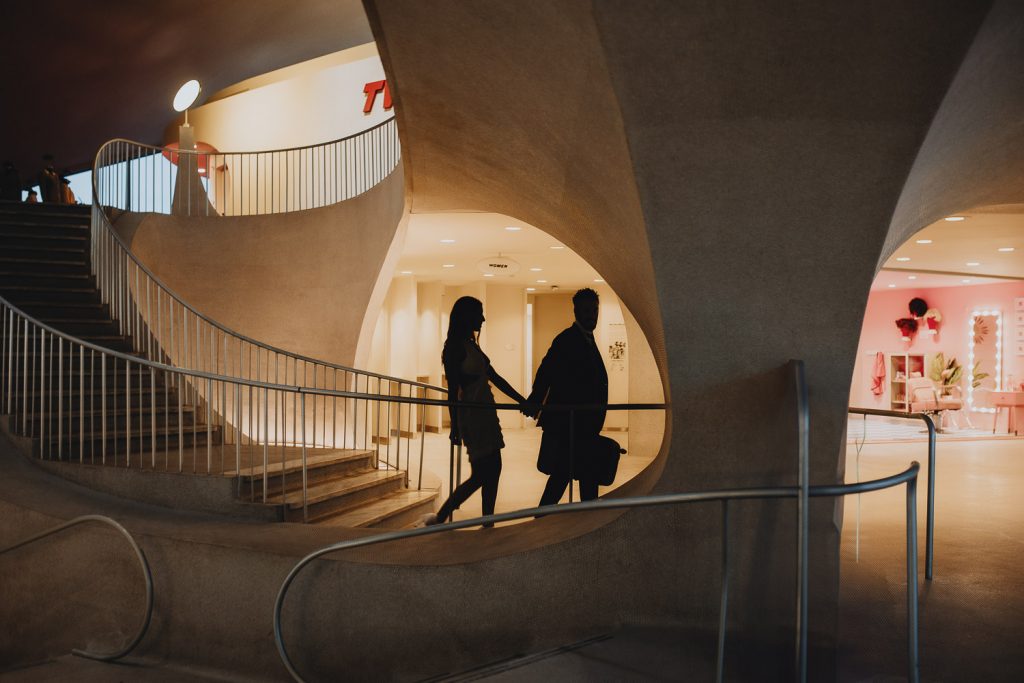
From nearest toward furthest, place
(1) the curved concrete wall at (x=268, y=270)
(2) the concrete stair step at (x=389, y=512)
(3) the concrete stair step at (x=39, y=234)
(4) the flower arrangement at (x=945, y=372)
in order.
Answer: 1. (2) the concrete stair step at (x=389, y=512)
2. (3) the concrete stair step at (x=39, y=234)
3. (1) the curved concrete wall at (x=268, y=270)
4. (4) the flower arrangement at (x=945, y=372)

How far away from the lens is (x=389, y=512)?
6727 millimetres

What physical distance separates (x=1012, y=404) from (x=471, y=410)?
14.3 m

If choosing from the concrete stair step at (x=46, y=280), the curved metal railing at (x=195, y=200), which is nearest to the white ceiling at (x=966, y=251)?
the curved metal railing at (x=195, y=200)

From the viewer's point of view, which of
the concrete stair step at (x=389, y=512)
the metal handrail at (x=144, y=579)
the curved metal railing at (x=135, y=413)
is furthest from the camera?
the concrete stair step at (x=389, y=512)

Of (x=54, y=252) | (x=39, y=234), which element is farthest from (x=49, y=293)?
(x=39, y=234)

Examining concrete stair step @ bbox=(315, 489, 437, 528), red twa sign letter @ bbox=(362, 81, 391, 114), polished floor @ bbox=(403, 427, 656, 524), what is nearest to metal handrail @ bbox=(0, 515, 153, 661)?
concrete stair step @ bbox=(315, 489, 437, 528)

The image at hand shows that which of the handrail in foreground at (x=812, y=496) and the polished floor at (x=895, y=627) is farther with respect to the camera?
the polished floor at (x=895, y=627)

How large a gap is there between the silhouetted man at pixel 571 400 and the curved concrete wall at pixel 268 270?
6467 millimetres

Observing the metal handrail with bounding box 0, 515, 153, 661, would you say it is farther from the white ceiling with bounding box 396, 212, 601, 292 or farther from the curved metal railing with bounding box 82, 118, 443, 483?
the white ceiling with bounding box 396, 212, 601, 292

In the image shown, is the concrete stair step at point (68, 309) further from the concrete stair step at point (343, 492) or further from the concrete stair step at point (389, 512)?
the concrete stair step at point (389, 512)

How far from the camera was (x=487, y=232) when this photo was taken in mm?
10102

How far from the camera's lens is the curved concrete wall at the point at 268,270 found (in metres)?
10.9

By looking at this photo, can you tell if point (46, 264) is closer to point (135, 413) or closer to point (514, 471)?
point (135, 413)

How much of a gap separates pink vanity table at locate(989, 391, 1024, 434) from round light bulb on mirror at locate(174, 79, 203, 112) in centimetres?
1806
